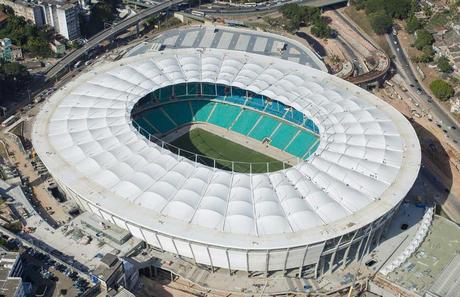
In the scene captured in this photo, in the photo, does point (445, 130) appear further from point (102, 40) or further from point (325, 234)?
point (102, 40)

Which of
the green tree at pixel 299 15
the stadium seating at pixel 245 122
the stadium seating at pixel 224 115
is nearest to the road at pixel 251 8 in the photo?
the green tree at pixel 299 15

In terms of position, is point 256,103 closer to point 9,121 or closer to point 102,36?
point 9,121

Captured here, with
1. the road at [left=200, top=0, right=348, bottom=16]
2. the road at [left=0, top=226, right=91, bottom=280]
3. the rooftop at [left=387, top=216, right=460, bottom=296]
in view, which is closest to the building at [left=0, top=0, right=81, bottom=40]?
the road at [left=200, top=0, right=348, bottom=16]

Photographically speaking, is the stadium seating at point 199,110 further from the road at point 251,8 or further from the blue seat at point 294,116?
the road at point 251,8

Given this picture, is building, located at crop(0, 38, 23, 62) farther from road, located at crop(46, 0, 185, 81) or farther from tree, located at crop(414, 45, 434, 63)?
tree, located at crop(414, 45, 434, 63)

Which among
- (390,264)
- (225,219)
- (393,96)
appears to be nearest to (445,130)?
(393,96)

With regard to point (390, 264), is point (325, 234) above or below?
above
